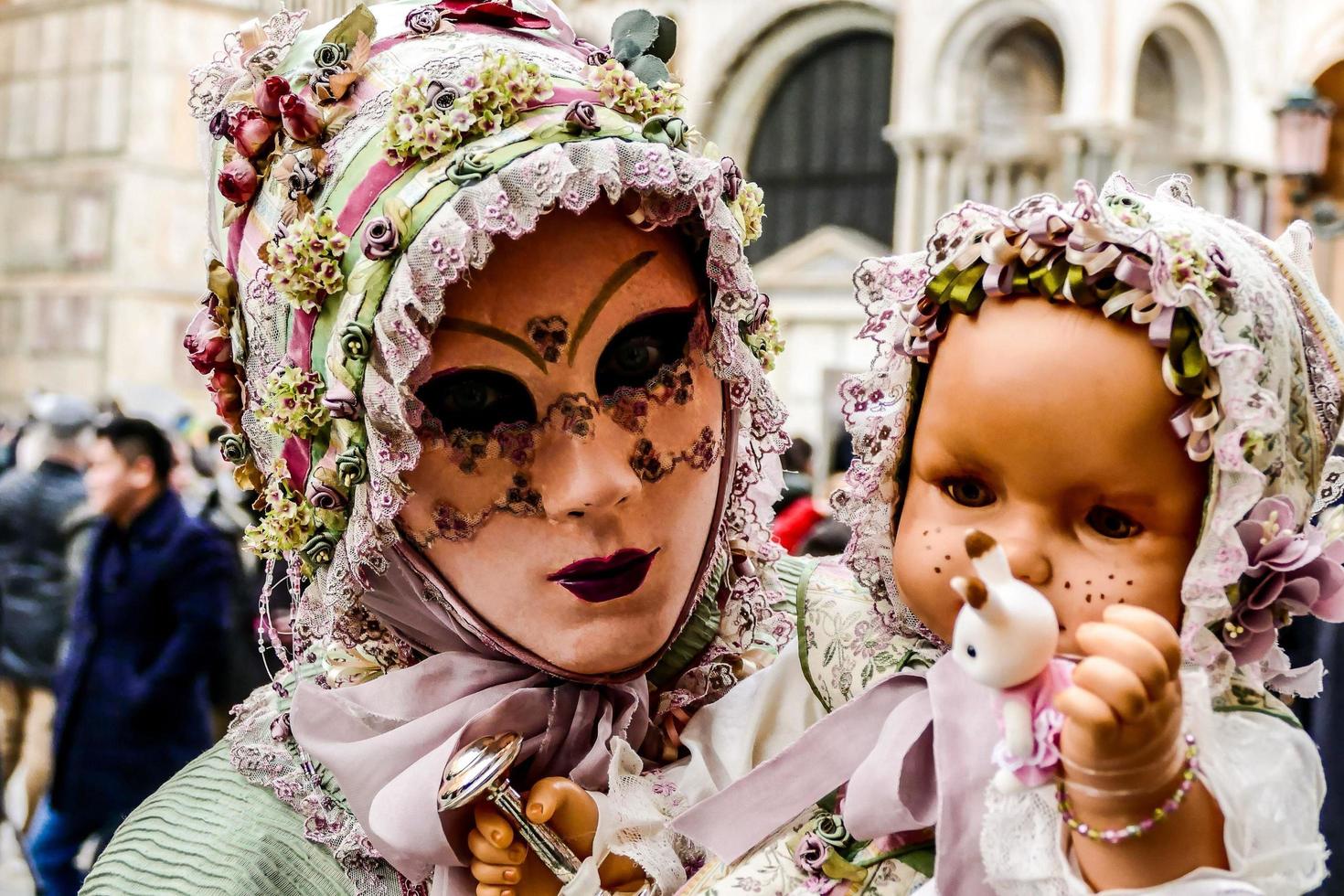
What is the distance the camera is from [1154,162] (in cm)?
1002

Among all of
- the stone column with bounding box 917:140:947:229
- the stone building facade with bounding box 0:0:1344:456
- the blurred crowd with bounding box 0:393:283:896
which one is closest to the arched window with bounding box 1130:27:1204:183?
the stone building facade with bounding box 0:0:1344:456

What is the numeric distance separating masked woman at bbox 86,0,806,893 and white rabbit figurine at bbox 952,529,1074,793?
54 cm

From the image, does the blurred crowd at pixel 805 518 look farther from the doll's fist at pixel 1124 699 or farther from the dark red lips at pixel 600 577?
the doll's fist at pixel 1124 699

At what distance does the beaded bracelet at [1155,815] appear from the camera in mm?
1138

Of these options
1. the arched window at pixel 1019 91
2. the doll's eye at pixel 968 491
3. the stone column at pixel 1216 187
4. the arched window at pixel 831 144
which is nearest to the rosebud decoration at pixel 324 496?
the doll's eye at pixel 968 491

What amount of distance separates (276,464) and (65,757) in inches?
112

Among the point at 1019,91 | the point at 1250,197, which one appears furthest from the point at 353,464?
the point at 1250,197

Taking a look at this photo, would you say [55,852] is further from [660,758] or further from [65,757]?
[660,758]

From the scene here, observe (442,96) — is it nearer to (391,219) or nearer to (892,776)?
(391,219)

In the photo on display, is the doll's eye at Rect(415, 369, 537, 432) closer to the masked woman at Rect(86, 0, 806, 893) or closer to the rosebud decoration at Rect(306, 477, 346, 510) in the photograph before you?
the masked woman at Rect(86, 0, 806, 893)

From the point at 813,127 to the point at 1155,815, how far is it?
35.8ft

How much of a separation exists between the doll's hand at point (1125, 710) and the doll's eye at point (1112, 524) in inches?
6.2

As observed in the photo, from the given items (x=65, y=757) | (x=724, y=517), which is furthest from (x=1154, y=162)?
(x=724, y=517)

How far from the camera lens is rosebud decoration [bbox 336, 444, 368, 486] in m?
1.62
